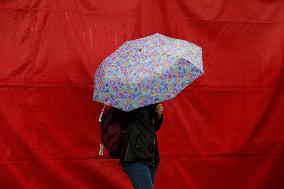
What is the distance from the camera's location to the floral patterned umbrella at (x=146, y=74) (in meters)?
3.65

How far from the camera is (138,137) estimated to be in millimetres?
3818

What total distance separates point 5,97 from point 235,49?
7.40ft

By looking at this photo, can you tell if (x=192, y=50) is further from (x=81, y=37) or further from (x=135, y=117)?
(x=81, y=37)

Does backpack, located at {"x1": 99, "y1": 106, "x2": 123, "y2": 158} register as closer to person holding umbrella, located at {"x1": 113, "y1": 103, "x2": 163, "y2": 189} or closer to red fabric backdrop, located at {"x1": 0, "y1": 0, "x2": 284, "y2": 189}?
person holding umbrella, located at {"x1": 113, "y1": 103, "x2": 163, "y2": 189}

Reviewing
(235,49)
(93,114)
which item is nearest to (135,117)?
(93,114)

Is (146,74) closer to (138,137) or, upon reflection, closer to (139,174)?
(138,137)

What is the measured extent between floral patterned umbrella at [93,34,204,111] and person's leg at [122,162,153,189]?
45 centimetres

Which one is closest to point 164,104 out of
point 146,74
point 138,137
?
point 138,137

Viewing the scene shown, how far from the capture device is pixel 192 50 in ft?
12.9

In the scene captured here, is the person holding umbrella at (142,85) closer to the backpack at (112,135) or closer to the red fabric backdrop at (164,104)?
the backpack at (112,135)

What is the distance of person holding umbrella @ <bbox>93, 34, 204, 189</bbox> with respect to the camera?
365 cm

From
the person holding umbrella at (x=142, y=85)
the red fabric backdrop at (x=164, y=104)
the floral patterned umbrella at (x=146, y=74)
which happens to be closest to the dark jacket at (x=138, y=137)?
the person holding umbrella at (x=142, y=85)

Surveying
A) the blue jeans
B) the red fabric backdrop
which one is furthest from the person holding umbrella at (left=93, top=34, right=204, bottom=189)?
the red fabric backdrop

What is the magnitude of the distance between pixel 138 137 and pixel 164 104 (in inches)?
48.7
